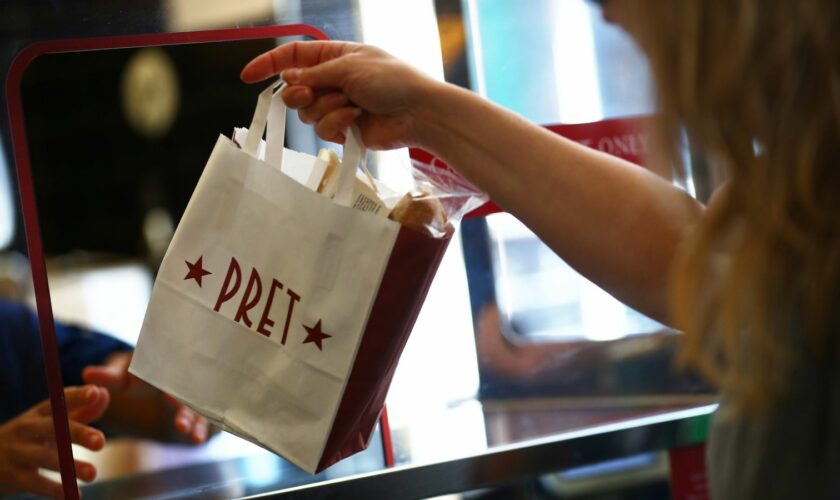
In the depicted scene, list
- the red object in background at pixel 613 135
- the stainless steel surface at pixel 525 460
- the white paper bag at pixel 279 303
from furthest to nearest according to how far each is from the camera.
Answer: the red object in background at pixel 613 135 < the stainless steel surface at pixel 525 460 < the white paper bag at pixel 279 303

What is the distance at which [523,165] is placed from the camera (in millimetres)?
1072

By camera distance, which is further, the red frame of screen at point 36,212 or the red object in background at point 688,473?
the red object in background at point 688,473

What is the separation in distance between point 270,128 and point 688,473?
89cm

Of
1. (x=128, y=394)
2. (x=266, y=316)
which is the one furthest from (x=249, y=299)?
(x=128, y=394)

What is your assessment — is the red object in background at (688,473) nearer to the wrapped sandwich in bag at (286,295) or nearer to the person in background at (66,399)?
the wrapped sandwich in bag at (286,295)

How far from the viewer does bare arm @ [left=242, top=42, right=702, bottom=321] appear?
1063 millimetres

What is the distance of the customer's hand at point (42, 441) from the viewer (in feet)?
3.72

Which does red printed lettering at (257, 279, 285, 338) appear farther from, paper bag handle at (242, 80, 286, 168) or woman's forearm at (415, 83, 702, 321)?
woman's forearm at (415, 83, 702, 321)

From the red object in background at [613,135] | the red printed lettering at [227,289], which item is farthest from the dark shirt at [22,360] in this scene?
the red object in background at [613,135]

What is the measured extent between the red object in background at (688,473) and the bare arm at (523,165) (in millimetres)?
489

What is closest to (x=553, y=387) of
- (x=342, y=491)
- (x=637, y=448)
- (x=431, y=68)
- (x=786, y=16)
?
(x=637, y=448)

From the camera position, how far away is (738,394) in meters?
0.68

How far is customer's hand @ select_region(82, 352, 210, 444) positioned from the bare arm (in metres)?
0.40

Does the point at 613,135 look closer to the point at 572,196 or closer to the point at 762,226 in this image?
the point at 572,196
